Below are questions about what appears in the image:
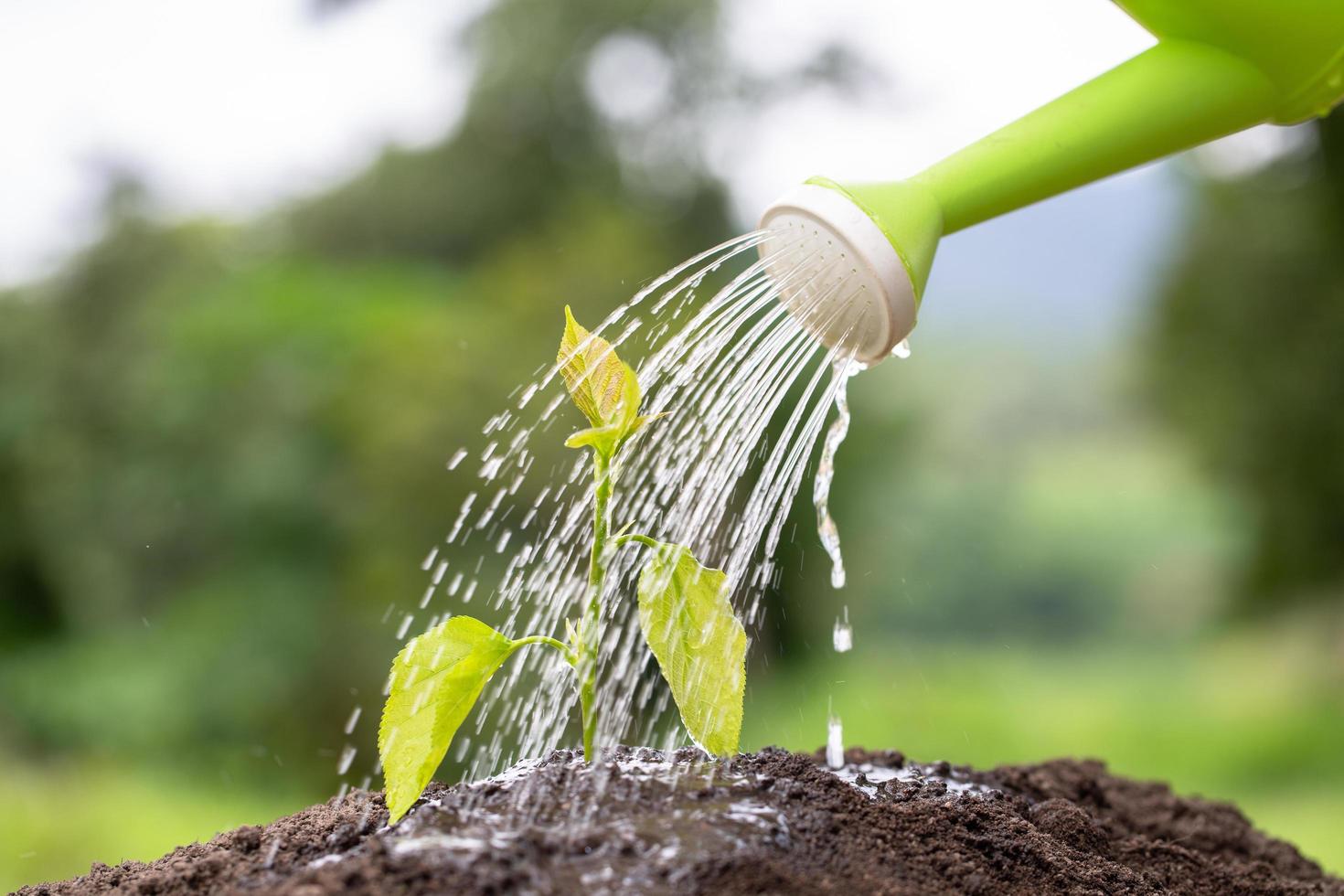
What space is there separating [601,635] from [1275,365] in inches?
128

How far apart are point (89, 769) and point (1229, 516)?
11.3 feet

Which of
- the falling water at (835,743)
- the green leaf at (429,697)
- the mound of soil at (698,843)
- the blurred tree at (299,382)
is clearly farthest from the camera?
the blurred tree at (299,382)

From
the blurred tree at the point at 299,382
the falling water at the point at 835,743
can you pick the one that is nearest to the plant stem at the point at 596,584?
the falling water at the point at 835,743

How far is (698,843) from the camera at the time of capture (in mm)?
896

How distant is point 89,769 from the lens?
3219 mm

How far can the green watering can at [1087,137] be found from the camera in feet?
3.34

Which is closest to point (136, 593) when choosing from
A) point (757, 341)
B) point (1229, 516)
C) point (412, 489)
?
point (412, 489)

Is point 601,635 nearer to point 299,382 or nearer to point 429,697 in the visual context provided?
point 429,697

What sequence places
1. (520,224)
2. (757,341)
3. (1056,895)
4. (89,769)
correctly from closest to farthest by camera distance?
(1056,895) < (757,341) < (89,769) < (520,224)

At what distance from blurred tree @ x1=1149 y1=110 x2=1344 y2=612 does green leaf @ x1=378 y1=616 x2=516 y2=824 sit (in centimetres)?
331

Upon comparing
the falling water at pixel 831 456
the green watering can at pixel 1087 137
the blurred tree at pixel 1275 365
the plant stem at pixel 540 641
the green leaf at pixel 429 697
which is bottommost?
the green leaf at pixel 429 697

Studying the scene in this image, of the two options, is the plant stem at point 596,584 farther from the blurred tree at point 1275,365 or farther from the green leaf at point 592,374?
the blurred tree at point 1275,365

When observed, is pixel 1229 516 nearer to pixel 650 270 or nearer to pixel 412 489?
pixel 650 270

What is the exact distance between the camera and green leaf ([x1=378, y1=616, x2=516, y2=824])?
3.12ft
